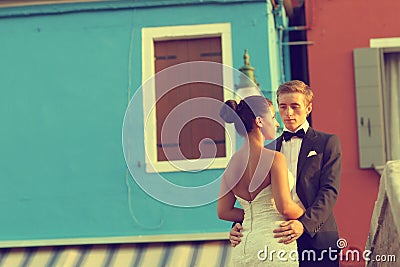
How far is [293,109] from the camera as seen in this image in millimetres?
5523

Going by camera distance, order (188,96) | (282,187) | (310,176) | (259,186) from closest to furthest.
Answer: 1. (282,187)
2. (259,186)
3. (310,176)
4. (188,96)

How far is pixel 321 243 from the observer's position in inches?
214

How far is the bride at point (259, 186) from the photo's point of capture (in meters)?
5.18

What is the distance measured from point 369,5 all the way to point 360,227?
101 inches

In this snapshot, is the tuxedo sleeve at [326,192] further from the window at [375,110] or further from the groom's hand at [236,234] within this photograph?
the window at [375,110]

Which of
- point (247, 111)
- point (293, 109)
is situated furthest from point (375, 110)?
point (247, 111)

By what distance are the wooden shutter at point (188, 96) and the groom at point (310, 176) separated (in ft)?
14.3

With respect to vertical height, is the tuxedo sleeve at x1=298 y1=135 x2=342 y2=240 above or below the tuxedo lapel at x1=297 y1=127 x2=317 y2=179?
below

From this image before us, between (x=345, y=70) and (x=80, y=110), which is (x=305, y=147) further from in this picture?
(x=345, y=70)

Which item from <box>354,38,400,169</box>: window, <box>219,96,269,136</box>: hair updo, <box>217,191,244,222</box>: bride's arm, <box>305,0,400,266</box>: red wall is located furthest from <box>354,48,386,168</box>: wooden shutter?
<box>219,96,269,136</box>: hair updo

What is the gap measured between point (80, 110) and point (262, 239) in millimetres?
5290

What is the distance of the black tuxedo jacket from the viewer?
5363 mm

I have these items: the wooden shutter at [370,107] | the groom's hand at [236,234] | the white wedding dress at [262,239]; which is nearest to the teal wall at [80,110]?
the wooden shutter at [370,107]

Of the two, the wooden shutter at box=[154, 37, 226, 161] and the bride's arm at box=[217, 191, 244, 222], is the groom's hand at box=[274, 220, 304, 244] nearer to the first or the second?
the bride's arm at box=[217, 191, 244, 222]
